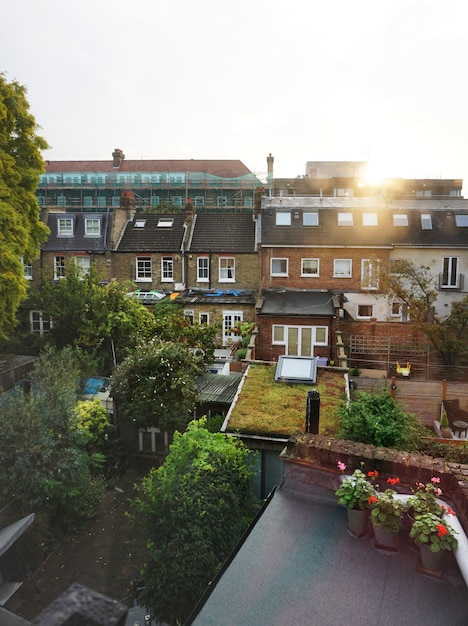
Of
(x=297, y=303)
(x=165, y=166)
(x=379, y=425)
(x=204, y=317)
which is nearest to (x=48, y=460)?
(x=379, y=425)

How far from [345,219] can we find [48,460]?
22459 mm

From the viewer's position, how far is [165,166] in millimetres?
60812

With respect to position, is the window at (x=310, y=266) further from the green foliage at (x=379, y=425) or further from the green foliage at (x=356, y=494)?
the green foliage at (x=356, y=494)

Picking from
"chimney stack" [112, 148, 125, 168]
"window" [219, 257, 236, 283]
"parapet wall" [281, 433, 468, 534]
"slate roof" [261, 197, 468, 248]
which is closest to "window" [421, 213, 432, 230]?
"slate roof" [261, 197, 468, 248]

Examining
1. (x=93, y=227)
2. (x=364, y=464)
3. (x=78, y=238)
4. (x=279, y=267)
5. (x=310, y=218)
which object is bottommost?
(x=364, y=464)

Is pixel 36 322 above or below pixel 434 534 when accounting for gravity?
below

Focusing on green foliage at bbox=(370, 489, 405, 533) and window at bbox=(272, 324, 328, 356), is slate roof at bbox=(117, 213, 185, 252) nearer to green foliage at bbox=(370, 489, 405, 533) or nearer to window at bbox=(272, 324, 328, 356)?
window at bbox=(272, 324, 328, 356)

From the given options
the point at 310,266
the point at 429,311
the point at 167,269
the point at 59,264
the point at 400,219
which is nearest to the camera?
the point at 429,311

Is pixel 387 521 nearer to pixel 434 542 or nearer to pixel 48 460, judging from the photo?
pixel 434 542

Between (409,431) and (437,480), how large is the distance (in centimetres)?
418

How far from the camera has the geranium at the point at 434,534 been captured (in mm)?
4262

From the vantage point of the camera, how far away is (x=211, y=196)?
56000 mm

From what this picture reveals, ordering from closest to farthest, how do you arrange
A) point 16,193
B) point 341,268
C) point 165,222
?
point 16,193 → point 341,268 → point 165,222

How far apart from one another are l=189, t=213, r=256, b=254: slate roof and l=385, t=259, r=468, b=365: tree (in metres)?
9.02
